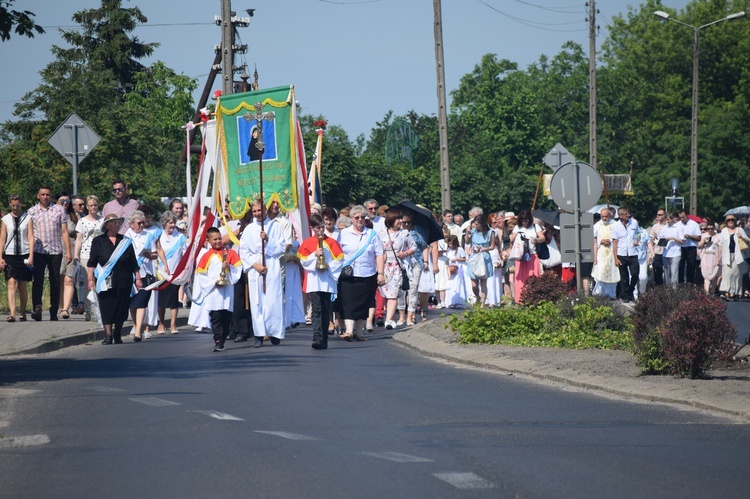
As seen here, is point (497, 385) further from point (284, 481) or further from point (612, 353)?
point (284, 481)

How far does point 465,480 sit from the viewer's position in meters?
7.40

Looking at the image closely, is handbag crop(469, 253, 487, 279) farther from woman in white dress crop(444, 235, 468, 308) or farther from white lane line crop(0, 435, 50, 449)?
white lane line crop(0, 435, 50, 449)

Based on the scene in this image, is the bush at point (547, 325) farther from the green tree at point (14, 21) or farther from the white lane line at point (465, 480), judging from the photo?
the white lane line at point (465, 480)

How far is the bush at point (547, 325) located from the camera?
17016 mm

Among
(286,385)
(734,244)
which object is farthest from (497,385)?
(734,244)

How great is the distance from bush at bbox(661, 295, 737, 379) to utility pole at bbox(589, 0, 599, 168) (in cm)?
3001

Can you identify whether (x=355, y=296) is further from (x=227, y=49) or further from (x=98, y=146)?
(x=98, y=146)

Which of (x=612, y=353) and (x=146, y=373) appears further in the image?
(x=612, y=353)

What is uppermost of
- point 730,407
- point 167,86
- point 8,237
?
point 167,86

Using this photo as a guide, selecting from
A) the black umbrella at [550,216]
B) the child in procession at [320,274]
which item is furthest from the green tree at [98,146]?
the child in procession at [320,274]

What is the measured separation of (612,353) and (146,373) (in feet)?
16.8

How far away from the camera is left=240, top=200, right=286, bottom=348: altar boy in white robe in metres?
17.9

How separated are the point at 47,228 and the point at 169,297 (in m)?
2.10

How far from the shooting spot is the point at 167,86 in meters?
65.2
